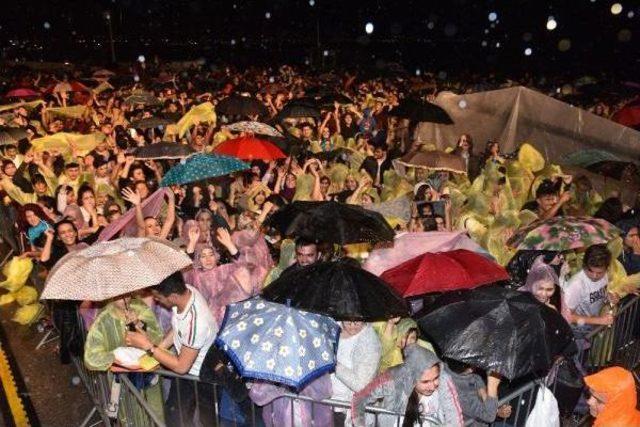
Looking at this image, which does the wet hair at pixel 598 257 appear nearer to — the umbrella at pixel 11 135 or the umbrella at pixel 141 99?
the umbrella at pixel 11 135

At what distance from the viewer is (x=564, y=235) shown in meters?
4.96

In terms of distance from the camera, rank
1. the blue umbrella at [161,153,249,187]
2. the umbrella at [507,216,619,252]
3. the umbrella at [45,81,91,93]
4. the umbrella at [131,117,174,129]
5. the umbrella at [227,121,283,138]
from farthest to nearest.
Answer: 1. the umbrella at [45,81,91,93]
2. the umbrella at [131,117,174,129]
3. the umbrella at [227,121,283,138]
4. the blue umbrella at [161,153,249,187]
5. the umbrella at [507,216,619,252]

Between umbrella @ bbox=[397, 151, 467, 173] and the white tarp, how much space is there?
4025mm

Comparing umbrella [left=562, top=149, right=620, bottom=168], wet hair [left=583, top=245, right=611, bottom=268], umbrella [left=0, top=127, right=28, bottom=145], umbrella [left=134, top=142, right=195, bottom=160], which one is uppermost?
umbrella [left=0, top=127, right=28, bottom=145]

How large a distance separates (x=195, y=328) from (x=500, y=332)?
6.76ft

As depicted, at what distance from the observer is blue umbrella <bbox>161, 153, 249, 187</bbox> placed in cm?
673

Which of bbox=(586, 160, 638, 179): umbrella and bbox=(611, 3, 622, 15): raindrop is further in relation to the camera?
bbox=(611, 3, 622, 15): raindrop

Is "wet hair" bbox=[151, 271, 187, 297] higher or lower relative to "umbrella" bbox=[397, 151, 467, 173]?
lower

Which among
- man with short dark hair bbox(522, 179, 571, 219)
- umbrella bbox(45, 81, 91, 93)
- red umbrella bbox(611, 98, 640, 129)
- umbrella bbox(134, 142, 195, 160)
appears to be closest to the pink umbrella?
man with short dark hair bbox(522, 179, 571, 219)

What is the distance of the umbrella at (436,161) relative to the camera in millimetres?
7934

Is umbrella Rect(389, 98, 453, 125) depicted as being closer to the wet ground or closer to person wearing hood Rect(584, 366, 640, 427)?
the wet ground

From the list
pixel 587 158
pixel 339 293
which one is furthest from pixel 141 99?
pixel 339 293

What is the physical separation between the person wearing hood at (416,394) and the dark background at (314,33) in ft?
96.2

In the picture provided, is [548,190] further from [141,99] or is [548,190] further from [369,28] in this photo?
[369,28]
